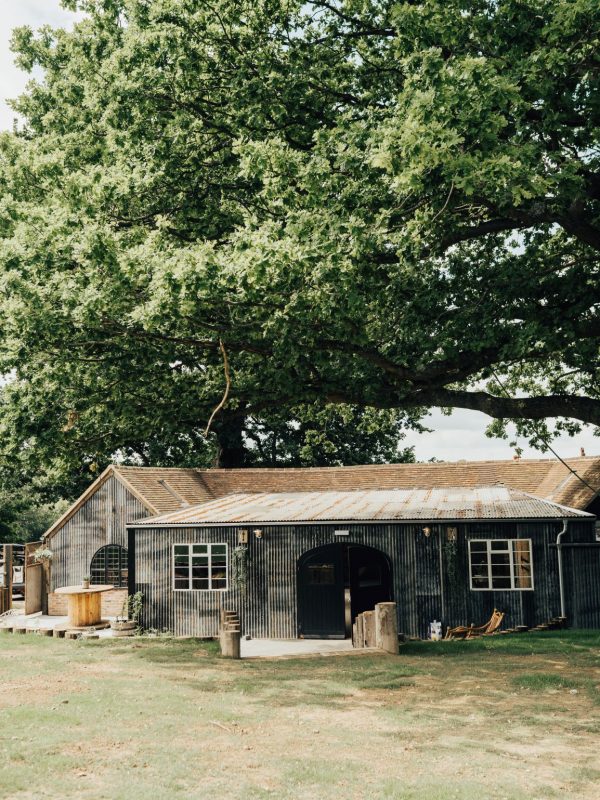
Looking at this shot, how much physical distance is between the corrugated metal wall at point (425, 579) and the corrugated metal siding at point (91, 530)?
262 inches

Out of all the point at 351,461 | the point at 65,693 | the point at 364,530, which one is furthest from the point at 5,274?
the point at 351,461

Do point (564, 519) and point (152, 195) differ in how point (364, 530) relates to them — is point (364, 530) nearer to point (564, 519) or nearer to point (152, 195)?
point (564, 519)

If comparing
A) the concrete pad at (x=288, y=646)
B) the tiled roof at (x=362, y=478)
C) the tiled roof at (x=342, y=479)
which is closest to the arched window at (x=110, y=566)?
the tiled roof at (x=342, y=479)

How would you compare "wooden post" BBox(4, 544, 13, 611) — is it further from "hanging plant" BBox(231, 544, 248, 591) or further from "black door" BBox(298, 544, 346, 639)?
"black door" BBox(298, 544, 346, 639)

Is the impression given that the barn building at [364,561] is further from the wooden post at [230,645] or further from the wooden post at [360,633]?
the wooden post at [230,645]

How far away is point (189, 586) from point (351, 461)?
1959cm

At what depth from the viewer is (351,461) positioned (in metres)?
41.9

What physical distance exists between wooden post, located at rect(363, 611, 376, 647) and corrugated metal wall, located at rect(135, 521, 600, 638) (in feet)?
11.1

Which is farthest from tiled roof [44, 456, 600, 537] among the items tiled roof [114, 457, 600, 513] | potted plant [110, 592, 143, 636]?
potted plant [110, 592, 143, 636]

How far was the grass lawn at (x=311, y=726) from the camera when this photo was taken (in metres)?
8.49

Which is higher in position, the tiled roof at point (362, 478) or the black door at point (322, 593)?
the tiled roof at point (362, 478)

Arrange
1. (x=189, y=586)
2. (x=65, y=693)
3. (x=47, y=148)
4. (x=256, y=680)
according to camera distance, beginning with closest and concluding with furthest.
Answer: (x=65, y=693), (x=256, y=680), (x=47, y=148), (x=189, y=586)

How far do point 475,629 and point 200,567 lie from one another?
820 centimetres

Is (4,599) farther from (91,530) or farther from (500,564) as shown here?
(500,564)
